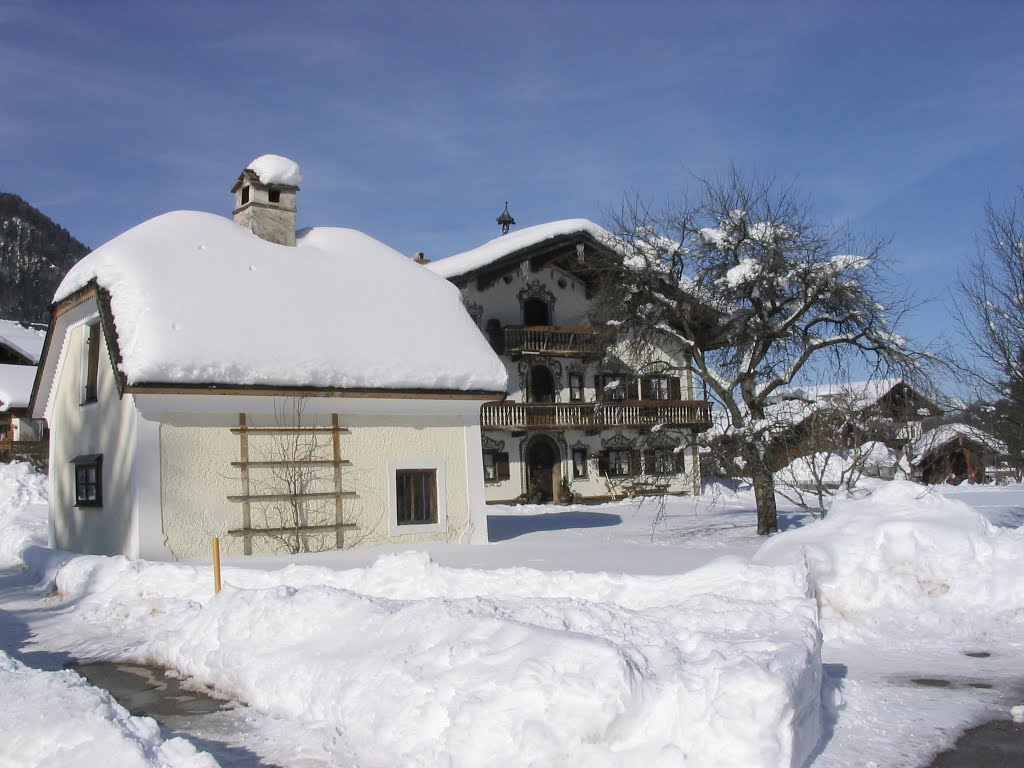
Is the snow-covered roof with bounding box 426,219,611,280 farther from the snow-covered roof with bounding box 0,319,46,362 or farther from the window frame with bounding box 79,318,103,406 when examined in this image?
the snow-covered roof with bounding box 0,319,46,362

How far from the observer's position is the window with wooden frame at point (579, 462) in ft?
116

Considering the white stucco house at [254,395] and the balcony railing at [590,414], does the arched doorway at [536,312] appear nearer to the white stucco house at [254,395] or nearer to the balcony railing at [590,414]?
the balcony railing at [590,414]

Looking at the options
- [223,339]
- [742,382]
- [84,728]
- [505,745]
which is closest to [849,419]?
[742,382]

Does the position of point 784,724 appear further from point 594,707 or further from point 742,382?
point 742,382

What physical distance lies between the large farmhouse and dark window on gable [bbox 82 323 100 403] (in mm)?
15371

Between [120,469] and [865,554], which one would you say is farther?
[120,469]

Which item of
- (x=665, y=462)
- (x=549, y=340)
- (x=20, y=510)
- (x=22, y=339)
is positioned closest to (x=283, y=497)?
(x=665, y=462)

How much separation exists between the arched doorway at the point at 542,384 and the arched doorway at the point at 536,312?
165 cm

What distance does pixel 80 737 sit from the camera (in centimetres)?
515

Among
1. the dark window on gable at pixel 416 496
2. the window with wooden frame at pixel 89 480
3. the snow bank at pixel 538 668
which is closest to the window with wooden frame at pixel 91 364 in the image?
the window with wooden frame at pixel 89 480

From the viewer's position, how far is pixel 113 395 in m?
16.0

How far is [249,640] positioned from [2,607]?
738 cm

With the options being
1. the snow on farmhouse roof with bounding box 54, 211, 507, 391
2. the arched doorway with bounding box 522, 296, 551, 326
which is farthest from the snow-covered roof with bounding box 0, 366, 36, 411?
the snow on farmhouse roof with bounding box 54, 211, 507, 391

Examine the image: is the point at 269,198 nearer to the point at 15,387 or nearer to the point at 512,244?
the point at 512,244
